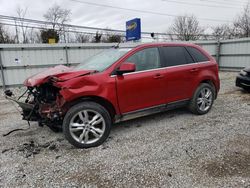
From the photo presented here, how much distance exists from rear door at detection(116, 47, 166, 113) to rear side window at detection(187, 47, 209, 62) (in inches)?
38.1

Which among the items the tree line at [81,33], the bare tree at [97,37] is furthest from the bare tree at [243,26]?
the bare tree at [97,37]

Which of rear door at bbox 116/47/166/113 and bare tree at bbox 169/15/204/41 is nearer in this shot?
rear door at bbox 116/47/166/113

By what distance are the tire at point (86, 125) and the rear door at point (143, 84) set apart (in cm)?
42

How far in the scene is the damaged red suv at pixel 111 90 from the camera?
300 centimetres

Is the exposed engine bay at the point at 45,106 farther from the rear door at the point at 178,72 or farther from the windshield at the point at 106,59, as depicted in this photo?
the rear door at the point at 178,72

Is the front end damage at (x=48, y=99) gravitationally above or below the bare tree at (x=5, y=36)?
below

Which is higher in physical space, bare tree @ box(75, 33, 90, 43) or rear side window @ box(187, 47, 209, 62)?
Result: bare tree @ box(75, 33, 90, 43)

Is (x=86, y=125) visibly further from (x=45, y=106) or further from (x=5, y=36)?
(x=5, y=36)

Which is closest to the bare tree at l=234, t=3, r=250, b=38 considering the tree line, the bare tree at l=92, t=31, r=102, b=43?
the tree line

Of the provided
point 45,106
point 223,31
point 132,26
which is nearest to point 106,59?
point 45,106

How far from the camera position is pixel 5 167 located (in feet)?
8.56

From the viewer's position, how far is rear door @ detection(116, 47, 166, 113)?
331cm

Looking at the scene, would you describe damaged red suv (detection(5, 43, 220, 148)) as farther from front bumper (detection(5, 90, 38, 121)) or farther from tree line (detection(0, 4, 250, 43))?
tree line (detection(0, 4, 250, 43))

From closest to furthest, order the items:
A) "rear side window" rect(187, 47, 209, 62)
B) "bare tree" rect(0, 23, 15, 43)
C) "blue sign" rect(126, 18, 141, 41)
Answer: "rear side window" rect(187, 47, 209, 62), "blue sign" rect(126, 18, 141, 41), "bare tree" rect(0, 23, 15, 43)
